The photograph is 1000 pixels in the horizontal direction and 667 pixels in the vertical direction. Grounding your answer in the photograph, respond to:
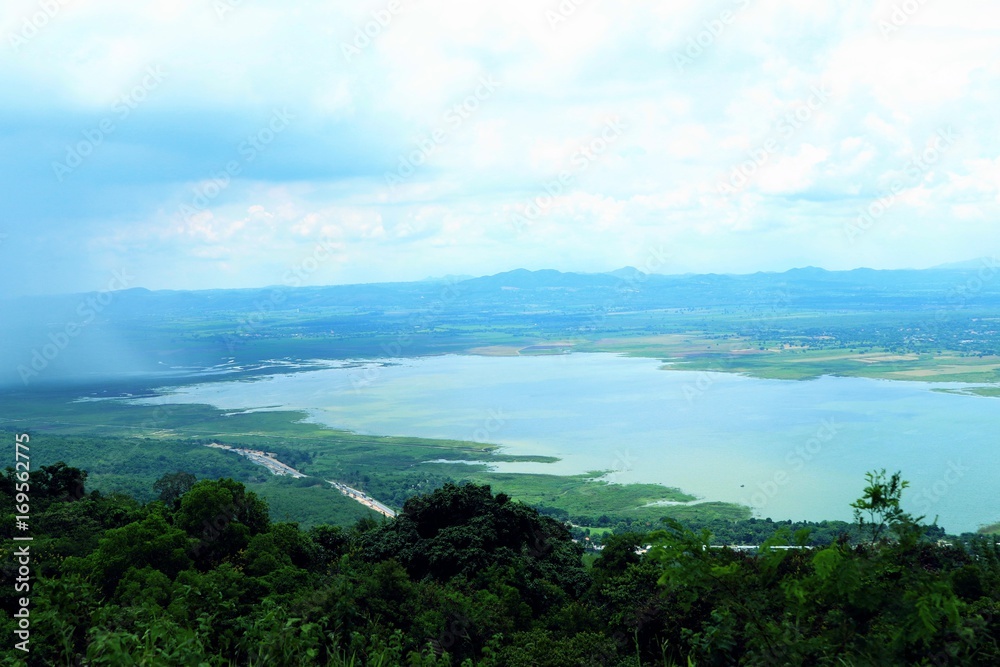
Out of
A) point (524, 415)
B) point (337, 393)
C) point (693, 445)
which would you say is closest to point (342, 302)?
point (337, 393)

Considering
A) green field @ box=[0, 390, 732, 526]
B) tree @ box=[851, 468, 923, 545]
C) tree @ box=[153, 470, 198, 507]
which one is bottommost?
green field @ box=[0, 390, 732, 526]

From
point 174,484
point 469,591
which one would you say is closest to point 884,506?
point 469,591

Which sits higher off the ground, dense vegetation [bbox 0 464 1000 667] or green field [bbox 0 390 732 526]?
dense vegetation [bbox 0 464 1000 667]

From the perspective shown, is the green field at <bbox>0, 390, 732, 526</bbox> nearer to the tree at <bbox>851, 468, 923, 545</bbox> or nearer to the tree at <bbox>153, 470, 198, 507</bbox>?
the tree at <bbox>153, 470, 198, 507</bbox>

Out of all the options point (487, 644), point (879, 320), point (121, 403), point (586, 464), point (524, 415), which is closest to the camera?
point (487, 644)

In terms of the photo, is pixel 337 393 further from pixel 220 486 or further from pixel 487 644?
pixel 487 644

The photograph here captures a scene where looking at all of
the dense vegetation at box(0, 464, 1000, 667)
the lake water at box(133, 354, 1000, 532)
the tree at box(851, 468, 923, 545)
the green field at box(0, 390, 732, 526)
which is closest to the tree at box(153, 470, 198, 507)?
the green field at box(0, 390, 732, 526)
